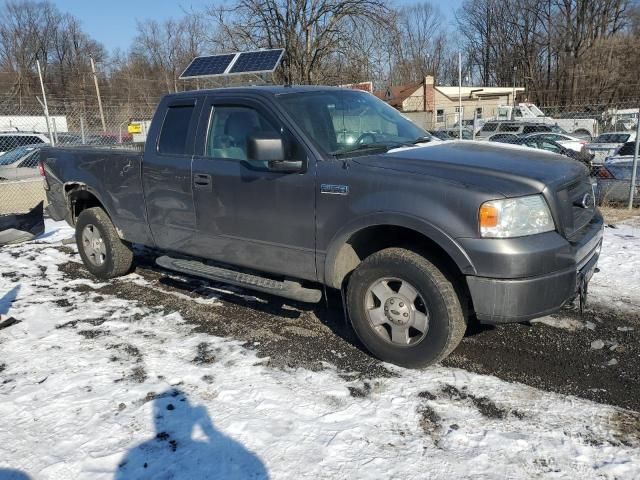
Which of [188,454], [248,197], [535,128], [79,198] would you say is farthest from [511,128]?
[188,454]

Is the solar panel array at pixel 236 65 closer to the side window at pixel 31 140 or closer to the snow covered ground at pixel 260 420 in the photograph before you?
the snow covered ground at pixel 260 420

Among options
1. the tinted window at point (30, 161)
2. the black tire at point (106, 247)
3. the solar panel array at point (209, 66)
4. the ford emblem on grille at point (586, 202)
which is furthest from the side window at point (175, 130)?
the tinted window at point (30, 161)

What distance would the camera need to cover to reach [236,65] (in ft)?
33.1

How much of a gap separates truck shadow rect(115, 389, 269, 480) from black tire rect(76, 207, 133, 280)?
301cm

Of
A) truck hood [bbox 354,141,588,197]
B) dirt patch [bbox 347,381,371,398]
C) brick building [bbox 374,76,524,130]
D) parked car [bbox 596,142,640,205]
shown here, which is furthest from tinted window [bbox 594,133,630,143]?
dirt patch [bbox 347,381,371,398]

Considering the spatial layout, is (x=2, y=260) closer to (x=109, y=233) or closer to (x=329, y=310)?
(x=109, y=233)

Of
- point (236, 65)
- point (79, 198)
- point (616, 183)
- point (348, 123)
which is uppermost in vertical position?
point (236, 65)

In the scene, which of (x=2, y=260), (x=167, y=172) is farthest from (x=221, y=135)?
(x=2, y=260)

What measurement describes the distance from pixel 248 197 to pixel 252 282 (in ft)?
2.27

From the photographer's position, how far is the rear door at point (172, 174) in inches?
184

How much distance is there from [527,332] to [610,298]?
3.88ft

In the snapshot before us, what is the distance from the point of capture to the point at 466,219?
3.15 meters

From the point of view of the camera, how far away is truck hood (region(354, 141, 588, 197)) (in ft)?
10.5

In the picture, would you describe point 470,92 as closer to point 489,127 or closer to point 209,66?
point 489,127
